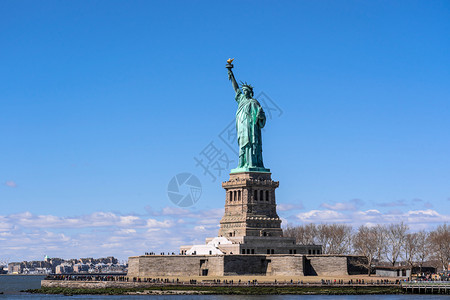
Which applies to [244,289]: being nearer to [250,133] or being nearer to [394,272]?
[394,272]

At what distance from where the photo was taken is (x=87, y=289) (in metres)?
98.1

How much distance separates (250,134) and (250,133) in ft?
0.45

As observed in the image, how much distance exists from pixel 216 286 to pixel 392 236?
35303mm

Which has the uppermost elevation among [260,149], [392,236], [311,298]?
[260,149]

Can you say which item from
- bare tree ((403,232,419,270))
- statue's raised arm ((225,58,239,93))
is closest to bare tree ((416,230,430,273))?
bare tree ((403,232,419,270))

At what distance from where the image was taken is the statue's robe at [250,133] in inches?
4358

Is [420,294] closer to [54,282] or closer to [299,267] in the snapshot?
[299,267]

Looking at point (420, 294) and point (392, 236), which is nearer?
point (420, 294)

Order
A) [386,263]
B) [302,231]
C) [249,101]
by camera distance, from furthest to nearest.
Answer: [386,263]
[302,231]
[249,101]

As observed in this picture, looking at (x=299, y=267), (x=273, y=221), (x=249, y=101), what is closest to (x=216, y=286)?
(x=299, y=267)

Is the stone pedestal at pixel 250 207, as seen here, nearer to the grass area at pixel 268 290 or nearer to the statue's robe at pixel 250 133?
the statue's robe at pixel 250 133

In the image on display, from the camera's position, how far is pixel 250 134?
11088cm

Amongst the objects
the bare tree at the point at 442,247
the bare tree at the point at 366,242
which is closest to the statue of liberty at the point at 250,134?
the bare tree at the point at 366,242

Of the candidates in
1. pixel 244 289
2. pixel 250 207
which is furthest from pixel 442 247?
pixel 244 289
